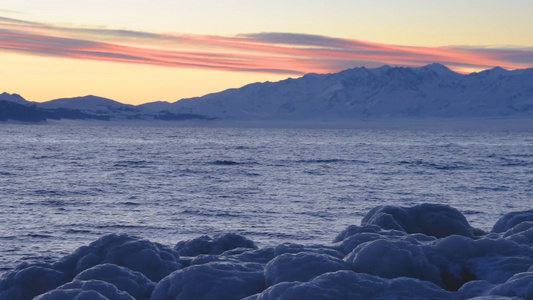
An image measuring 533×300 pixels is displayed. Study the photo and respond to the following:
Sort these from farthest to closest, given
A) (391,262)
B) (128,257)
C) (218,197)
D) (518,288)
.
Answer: (218,197), (128,257), (391,262), (518,288)

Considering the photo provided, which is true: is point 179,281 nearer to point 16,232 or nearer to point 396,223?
point 396,223

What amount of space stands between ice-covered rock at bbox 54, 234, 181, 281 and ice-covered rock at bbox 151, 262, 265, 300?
172 centimetres

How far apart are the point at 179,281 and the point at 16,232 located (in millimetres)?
21230

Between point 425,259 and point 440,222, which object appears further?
point 440,222

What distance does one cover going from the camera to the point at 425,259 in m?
10.8

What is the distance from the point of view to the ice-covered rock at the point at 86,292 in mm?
8805

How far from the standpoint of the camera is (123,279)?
10648 millimetres

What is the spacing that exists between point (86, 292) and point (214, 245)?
232 inches

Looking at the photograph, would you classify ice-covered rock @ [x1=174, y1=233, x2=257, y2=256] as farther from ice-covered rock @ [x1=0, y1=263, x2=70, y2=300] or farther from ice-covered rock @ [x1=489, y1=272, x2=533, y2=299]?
ice-covered rock @ [x1=489, y1=272, x2=533, y2=299]

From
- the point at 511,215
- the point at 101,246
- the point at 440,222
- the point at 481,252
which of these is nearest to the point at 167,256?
the point at 101,246

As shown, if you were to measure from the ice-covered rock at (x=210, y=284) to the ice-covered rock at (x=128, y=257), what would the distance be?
5.64 ft

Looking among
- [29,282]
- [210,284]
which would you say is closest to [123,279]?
[210,284]

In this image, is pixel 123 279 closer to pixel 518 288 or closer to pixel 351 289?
pixel 351 289

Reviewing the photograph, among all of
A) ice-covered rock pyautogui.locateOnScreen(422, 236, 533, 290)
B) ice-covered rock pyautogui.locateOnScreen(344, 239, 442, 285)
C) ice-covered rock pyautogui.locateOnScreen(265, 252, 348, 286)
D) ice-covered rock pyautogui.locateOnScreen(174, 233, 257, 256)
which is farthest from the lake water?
ice-covered rock pyautogui.locateOnScreen(422, 236, 533, 290)
